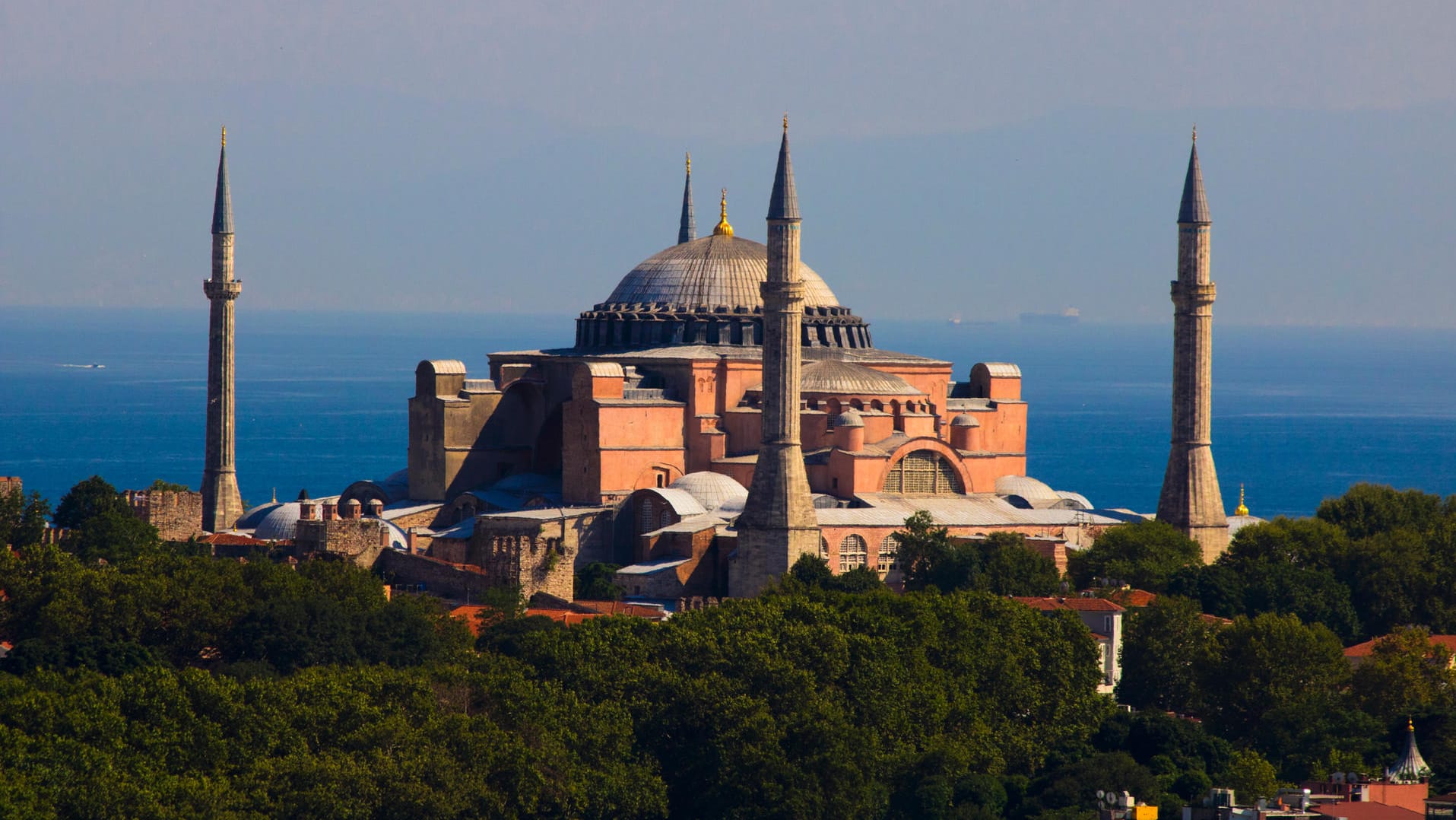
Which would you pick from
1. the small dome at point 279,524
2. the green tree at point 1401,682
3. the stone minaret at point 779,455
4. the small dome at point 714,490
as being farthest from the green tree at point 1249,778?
the small dome at point 279,524

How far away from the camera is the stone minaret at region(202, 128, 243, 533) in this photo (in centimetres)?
5794

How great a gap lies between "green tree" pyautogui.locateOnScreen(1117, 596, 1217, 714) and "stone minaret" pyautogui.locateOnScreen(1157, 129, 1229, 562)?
10249 mm

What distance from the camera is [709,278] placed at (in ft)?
192

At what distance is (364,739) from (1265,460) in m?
92.8

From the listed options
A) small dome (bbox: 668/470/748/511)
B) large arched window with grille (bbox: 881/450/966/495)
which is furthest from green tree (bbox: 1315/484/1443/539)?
small dome (bbox: 668/470/748/511)

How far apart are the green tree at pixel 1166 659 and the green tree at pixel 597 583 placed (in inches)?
387

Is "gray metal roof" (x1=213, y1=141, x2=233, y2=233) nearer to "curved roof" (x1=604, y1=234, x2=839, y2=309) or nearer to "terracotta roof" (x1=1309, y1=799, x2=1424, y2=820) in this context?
"curved roof" (x1=604, y1=234, x2=839, y2=309)

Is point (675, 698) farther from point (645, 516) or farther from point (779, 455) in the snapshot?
point (645, 516)

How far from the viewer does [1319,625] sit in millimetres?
41375

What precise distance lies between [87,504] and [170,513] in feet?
5.93

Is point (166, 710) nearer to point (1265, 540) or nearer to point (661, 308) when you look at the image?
point (1265, 540)

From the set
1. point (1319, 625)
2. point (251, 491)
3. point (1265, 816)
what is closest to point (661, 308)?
point (1319, 625)

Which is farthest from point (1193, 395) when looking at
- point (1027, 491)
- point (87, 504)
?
point (87, 504)

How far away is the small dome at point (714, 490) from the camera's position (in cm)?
5144
